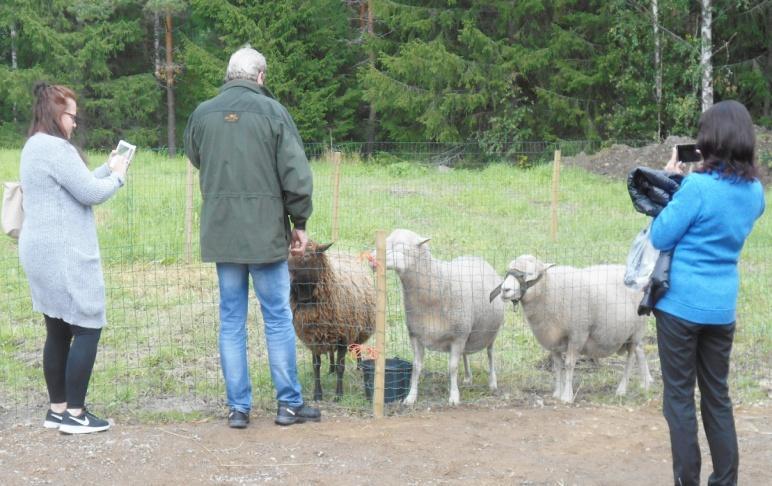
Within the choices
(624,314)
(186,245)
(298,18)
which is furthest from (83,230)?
(298,18)

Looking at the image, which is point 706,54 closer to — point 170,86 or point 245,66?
point 170,86

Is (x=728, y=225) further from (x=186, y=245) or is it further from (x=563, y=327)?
(x=186, y=245)

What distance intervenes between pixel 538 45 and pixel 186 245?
714 inches

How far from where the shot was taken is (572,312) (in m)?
6.50

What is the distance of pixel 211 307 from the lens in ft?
29.8

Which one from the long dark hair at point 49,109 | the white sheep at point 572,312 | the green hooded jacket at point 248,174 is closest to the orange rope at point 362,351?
the white sheep at point 572,312

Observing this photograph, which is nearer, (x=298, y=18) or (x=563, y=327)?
(x=563, y=327)

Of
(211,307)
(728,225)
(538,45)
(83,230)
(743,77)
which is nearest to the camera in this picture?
(728,225)

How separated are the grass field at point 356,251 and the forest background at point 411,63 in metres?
7.44

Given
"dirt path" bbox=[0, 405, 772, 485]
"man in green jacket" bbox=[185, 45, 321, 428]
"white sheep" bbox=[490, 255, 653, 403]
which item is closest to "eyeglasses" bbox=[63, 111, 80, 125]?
"man in green jacket" bbox=[185, 45, 321, 428]

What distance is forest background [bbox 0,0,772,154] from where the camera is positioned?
24.7 metres

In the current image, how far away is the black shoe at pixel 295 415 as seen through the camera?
5706mm

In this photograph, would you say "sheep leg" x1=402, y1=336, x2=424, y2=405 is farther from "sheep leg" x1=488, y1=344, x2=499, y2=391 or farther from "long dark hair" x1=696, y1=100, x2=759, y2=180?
"long dark hair" x1=696, y1=100, x2=759, y2=180

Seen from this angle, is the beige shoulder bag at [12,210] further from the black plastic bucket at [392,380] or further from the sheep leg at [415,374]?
the sheep leg at [415,374]
